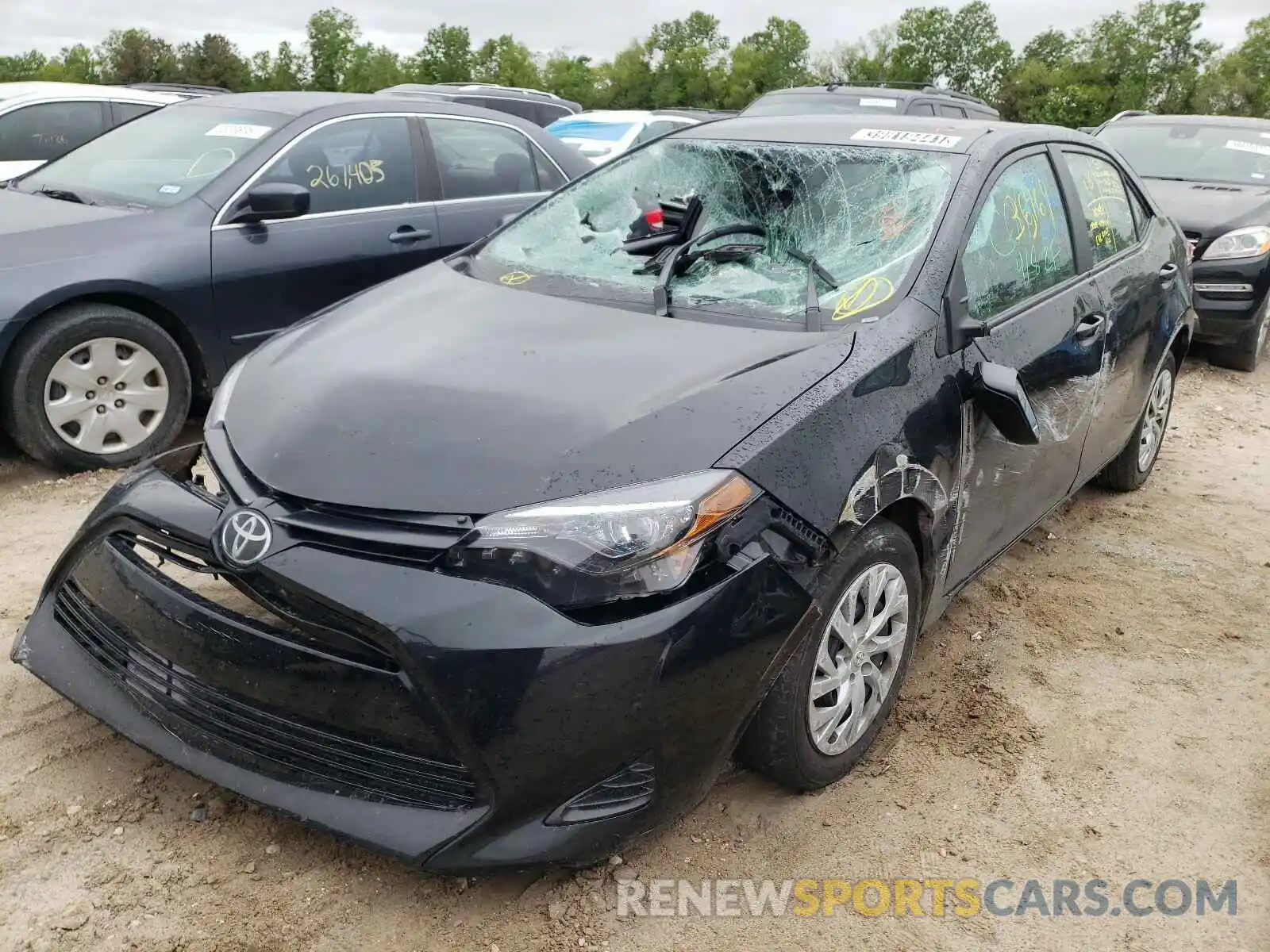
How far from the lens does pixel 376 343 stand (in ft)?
9.24

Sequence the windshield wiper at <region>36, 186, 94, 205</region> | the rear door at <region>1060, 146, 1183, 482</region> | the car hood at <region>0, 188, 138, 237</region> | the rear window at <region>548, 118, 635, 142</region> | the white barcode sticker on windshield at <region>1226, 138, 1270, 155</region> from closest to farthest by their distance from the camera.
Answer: the rear door at <region>1060, 146, 1183, 482</region>, the car hood at <region>0, 188, 138, 237</region>, the windshield wiper at <region>36, 186, 94, 205</region>, the white barcode sticker on windshield at <region>1226, 138, 1270, 155</region>, the rear window at <region>548, 118, 635, 142</region>

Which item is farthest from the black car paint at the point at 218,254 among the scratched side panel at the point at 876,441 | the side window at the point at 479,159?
the scratched side panel at the point at 876,441

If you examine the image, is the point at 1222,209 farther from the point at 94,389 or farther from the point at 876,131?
the point at 94,389

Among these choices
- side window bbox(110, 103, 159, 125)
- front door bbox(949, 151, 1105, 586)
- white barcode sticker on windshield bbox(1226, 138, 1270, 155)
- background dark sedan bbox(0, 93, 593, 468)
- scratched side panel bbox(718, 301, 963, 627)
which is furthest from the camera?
white barcode sticker on windshield bbox(1226, 138, 1270, 155)

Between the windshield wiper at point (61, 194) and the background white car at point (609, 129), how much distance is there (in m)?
6.52

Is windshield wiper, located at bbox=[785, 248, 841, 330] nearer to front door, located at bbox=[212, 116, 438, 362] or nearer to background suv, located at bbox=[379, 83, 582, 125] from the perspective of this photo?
front door, located at bbox=[212, 116, 438, 362]

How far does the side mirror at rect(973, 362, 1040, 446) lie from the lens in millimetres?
2926

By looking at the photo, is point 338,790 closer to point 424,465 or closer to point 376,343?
point 424,465

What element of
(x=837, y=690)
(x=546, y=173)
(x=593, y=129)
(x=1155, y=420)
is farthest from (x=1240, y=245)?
(x=593, y=129)

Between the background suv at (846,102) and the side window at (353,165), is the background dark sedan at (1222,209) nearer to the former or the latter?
the background suv at (846,102)

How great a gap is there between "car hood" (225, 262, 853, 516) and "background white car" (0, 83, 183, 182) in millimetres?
5931

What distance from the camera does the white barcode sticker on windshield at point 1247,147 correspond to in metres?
8.41

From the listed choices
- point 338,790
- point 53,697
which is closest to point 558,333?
point 338,790

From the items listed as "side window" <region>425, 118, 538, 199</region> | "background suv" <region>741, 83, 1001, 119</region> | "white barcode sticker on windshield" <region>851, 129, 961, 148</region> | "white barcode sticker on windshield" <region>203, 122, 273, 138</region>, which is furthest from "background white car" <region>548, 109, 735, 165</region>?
"white barcode sticker on windshield" <region>851, 129, 961, 148</region>
